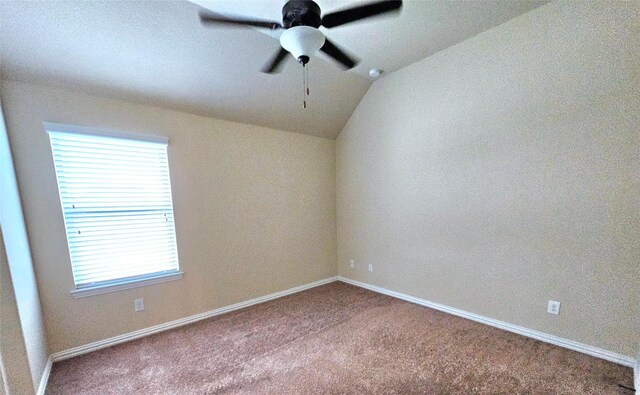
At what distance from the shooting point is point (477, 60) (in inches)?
98.7

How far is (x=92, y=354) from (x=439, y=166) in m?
3.97

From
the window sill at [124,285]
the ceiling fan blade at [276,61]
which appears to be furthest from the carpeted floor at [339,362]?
the ceiling fan blade at [276,61]

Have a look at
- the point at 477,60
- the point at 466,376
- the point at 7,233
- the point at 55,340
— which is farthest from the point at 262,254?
the point at 477,60

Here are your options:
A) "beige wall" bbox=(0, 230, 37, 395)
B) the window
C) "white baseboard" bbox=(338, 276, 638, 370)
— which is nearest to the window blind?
the window

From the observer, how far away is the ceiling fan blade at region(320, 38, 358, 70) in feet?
5.48

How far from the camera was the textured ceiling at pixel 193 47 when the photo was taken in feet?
5.68

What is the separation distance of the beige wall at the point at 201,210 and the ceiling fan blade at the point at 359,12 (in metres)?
1.97

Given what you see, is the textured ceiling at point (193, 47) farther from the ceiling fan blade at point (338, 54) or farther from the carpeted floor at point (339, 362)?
the carpeted floor at point (339, 362)

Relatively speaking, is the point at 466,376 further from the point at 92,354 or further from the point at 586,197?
the point at 92,354

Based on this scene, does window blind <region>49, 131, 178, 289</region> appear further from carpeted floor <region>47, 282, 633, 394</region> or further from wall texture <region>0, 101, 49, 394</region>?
carpeted floor <region>47, 282, 633, 394</region>

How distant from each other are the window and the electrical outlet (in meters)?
3.69

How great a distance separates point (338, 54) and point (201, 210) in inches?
Answer: 87.3

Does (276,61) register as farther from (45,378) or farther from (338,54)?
(45,378)

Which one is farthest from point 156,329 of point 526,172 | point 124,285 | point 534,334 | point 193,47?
point 526,172
